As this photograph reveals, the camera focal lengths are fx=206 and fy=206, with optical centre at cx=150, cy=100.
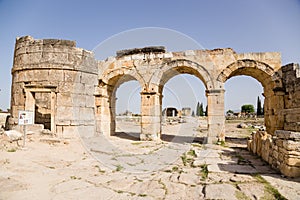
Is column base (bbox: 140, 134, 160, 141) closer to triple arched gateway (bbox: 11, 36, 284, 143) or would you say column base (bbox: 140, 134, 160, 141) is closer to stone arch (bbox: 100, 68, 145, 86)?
triple arched gateway (bbox: 11, 36, 284, 143)

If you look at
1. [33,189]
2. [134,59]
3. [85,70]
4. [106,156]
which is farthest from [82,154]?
[134,59]

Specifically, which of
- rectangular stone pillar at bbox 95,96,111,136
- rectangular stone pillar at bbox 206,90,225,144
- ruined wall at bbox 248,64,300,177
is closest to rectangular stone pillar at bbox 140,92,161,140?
rectangular stone pillar at bbox 95,96,111,136

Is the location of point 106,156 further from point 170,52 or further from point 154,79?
point 170,52

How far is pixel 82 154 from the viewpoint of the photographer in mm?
6547

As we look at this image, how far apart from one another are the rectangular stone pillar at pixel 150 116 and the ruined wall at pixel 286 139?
14.4ft

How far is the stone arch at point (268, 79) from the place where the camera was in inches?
366

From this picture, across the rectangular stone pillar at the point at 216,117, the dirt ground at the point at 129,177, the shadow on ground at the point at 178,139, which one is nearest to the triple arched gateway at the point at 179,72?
the rectangular stone pillar at the point at 216,117

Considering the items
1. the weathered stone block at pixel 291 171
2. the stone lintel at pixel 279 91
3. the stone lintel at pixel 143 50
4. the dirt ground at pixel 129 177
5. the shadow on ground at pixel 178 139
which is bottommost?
the shadow on ground at pixel 178 139

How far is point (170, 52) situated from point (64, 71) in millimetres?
5126

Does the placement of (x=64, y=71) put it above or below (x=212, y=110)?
above

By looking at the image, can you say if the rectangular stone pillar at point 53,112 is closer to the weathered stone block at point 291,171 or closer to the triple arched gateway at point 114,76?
the triple arched gateway at point 114,76

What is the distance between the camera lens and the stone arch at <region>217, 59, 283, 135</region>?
929cm

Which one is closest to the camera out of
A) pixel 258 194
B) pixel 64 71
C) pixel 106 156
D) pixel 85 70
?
pixel 258 194

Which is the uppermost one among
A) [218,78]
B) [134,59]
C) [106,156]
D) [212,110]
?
[134,59]
